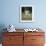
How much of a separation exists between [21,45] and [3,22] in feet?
3.34

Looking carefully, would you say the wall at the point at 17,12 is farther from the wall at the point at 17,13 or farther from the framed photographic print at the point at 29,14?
the framed photographic print at the point at 29,14

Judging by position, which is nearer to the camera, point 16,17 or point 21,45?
point 21,45

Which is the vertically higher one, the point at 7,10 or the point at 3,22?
the point at 7,10

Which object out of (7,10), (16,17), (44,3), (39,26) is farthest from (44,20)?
(7,10)

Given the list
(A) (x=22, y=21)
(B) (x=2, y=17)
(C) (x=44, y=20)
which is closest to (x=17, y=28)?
(A) (x=22, y=21)

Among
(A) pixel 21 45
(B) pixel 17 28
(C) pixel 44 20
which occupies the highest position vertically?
(C) pixel 44 20

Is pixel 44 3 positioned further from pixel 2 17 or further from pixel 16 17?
pixel 2 17

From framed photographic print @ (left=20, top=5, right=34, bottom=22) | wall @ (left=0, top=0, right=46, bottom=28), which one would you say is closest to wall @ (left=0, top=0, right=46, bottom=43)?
wall @ (left=0, top=0, right=46, bottom=28)

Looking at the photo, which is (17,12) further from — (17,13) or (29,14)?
(29,14)

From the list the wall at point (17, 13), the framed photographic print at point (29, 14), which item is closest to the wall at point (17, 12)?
the wall at point (17, 13)

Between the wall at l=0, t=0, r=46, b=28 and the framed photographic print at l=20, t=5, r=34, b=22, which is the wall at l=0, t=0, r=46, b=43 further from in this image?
the framed photographic print at l=20, t=5, r=34, b=22

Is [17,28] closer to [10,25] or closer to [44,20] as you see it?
[10,25]

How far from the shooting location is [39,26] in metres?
4.11

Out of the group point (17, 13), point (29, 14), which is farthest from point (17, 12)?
point (29, 14)
